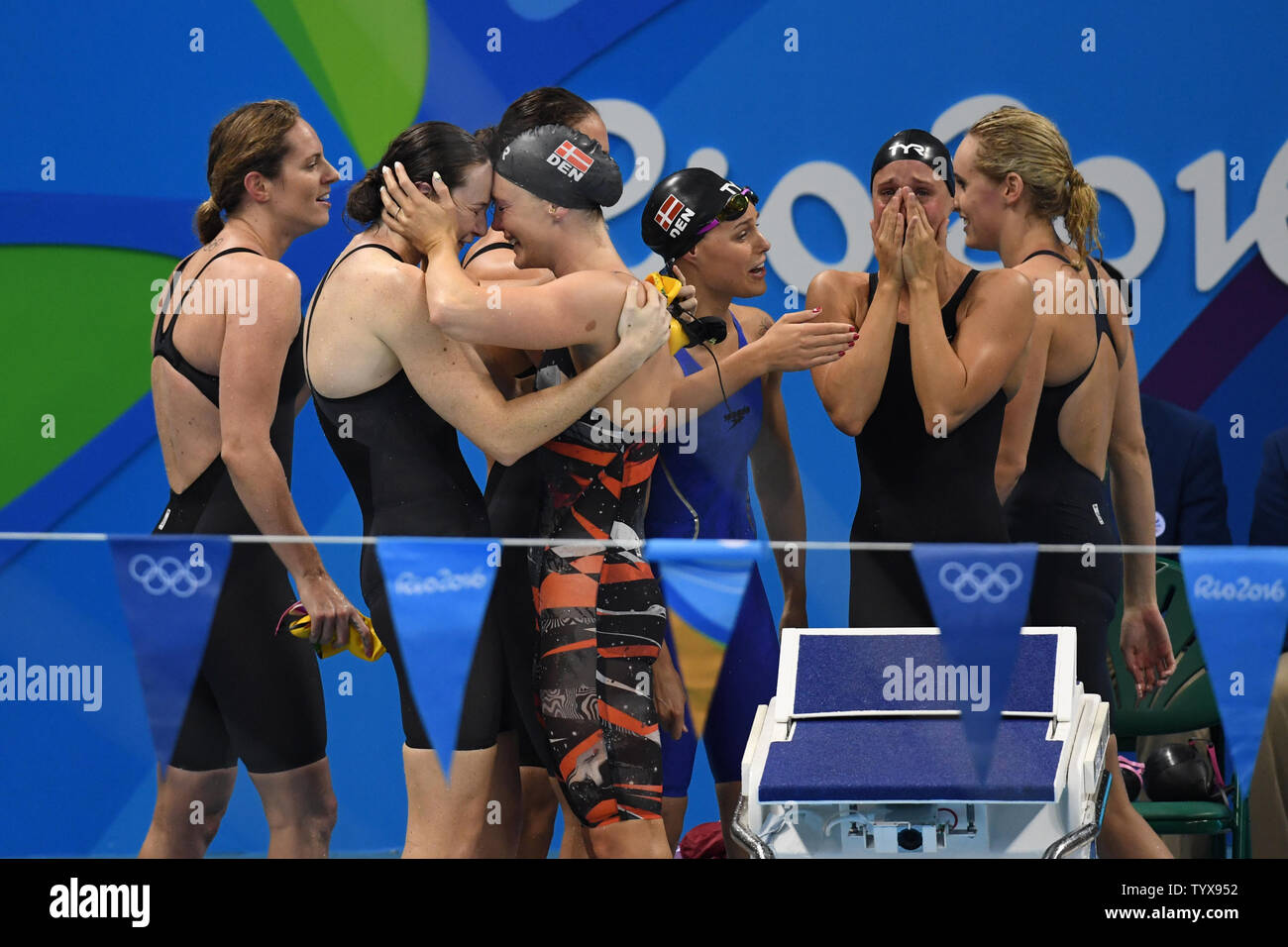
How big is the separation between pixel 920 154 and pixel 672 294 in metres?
0.91

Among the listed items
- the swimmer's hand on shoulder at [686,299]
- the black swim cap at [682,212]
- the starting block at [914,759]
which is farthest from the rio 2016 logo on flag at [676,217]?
the starting block at [914,759]

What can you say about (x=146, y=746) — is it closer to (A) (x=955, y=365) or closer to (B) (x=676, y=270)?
(B) (x=676, y=270)

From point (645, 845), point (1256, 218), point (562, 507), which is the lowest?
point (645, 845)

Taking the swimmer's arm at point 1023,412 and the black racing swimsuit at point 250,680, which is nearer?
the black racing swimsuit at point 250,680

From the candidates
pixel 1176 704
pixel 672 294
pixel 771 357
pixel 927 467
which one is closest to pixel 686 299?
pixel 672 294

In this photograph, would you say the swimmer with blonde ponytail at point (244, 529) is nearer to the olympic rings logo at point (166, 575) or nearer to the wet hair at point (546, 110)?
the olympic rings logo at point (166, 575)

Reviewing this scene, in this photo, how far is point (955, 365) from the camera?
416 cm

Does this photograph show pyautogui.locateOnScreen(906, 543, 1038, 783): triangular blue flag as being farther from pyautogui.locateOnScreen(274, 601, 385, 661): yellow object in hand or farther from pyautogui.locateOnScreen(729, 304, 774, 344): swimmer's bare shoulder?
pyautogui.locateOnScreen(274, 601, 385, 661): yellow object in hand

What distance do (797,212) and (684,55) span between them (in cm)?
65

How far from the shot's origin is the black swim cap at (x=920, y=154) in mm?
4375

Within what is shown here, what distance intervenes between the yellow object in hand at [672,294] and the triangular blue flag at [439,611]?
2.35 ft

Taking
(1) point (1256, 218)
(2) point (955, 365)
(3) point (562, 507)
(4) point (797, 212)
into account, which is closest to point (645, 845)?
(3) point (562, 507)

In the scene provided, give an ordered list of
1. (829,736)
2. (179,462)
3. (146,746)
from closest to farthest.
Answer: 1. (829,736)
2. (146,746)
3. (179,462)

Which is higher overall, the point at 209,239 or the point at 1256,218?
the point at 1256,218
